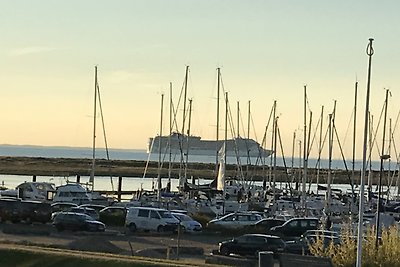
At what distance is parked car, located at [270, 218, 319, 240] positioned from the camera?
49.8 m

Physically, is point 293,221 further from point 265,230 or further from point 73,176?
point 73,176

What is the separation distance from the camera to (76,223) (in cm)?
4978

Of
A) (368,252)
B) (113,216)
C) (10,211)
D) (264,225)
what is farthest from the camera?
(113,216)

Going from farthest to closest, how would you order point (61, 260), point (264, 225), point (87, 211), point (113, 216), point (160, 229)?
point (113, 216) → point (87, 211) → point (264, 225) → point (160, 229) → point (61, 260)

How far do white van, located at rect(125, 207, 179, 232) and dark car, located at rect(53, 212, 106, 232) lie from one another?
2.62 metres

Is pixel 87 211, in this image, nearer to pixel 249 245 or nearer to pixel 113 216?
pixel 113 216

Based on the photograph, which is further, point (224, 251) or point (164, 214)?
point (164, 214)

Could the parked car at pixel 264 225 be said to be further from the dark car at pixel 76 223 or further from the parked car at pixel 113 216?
the dark car at pixel 76 223

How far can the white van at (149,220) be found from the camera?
2035 inches

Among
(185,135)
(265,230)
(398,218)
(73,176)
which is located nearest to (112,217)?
(265,230)

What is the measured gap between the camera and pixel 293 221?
50.6m

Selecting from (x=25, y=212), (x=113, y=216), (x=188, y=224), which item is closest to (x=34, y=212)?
(x=25, y=212)

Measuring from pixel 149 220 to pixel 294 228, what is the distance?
7964 millimetres

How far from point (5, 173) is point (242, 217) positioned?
76.1 m
